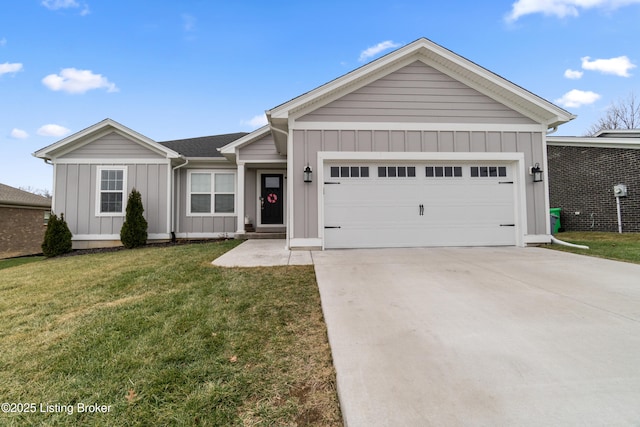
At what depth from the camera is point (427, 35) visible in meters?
6.60

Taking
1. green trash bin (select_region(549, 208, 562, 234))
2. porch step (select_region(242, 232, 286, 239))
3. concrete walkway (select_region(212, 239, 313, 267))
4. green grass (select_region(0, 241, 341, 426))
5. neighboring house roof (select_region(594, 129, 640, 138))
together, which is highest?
neighboring house roof (select_region(594, 129, 640, 138))

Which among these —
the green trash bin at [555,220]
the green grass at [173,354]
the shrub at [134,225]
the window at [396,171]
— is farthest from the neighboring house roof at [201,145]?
the green trash bin at [555,220]

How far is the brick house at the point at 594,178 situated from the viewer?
934cm

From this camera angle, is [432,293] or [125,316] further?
[432,293]

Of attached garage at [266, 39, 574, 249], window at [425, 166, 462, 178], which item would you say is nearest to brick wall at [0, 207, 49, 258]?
attached garage at [266, 39, 574, 249]

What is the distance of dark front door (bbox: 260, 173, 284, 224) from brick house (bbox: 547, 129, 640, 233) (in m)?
11.0

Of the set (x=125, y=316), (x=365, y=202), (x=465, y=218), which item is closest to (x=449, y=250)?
(x=465, y=218)

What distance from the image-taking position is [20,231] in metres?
13.3

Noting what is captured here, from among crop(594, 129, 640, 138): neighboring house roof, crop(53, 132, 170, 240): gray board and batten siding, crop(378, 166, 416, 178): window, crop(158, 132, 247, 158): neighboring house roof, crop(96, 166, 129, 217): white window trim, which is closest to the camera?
crop(378, 166, 416, 178): window

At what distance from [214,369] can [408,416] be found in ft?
4.11

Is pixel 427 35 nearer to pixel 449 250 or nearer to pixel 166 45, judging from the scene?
pixel 449 250

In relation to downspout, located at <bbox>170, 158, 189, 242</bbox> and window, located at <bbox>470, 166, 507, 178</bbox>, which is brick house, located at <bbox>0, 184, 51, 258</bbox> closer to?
downspout, located at <bbox>170, 158, 189, 242</bbox>

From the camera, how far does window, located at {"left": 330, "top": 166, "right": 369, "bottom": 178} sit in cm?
659

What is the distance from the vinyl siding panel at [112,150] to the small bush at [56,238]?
7.05ft
